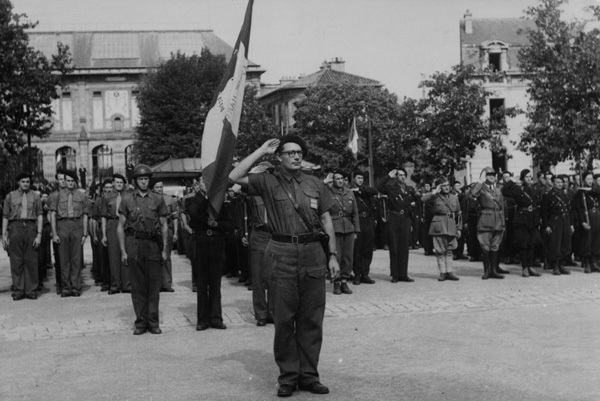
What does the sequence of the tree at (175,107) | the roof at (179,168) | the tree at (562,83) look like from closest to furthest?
the tree at (562,83), the roof at (179,168), the tree at (175,107)

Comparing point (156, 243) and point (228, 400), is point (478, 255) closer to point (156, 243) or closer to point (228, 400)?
point (156, 243)

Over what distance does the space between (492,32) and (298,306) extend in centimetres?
5922

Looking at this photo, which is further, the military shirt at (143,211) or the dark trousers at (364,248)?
the dark trousers at (364,248)

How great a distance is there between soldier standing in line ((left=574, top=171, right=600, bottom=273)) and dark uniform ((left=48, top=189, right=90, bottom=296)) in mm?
8689

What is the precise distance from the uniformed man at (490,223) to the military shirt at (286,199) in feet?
26.1

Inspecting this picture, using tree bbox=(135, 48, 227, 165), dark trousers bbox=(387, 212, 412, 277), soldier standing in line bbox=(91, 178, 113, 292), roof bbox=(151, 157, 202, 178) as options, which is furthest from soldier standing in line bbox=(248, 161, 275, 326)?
tree bbox=(135, 48, 227, 165)

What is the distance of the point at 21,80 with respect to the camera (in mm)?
33281

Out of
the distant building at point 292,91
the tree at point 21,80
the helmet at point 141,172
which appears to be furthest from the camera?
the distant building at point 292,91

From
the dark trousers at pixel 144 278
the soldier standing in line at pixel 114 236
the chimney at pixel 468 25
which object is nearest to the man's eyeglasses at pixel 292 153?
the dark trousers at pixel 144 278

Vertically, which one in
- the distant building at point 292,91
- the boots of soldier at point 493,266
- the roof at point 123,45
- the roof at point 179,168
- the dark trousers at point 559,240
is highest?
the roof at point 123,45

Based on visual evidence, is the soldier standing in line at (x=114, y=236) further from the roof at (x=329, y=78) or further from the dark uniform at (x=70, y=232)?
the roof at (x=329, y=78)

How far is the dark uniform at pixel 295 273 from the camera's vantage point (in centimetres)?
686

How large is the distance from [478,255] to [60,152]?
Result: 7189 cm

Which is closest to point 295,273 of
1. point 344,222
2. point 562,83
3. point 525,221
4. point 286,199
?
point 286,199
